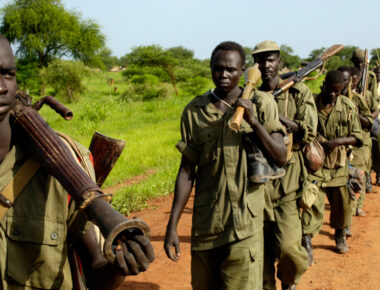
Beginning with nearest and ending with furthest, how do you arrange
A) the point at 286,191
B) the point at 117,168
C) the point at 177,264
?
the point at 286,191 < the point at 177,264 < the point at 117,168

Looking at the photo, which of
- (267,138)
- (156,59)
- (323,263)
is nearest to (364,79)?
(323,263)

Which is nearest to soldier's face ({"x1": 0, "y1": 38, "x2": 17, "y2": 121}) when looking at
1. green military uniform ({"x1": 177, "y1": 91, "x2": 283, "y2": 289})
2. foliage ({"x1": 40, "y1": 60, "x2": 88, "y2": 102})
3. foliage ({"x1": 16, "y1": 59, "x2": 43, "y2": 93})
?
green military uniform ({"x1": 177, "y1": 91, "x2": 283, "y2": 289})

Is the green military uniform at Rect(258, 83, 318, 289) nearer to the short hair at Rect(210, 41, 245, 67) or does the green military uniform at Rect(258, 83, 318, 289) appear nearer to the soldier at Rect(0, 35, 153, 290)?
the short hair at Rect(210, 41, 245, 67)

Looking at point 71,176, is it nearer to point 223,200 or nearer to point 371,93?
point 223,200

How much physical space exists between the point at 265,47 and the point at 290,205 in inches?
53.6

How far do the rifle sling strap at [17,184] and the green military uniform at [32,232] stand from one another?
24 mm

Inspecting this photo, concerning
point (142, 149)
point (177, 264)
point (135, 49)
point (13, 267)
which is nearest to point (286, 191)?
point (177, 264)

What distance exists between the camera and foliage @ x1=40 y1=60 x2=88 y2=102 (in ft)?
96.1

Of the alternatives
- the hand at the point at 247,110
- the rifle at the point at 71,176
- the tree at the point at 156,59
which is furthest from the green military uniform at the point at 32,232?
the tree at the point at 156,59

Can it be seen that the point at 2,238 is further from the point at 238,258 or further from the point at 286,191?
the point at 286,191

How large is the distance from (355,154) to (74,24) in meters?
39.6

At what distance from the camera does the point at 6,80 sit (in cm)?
150

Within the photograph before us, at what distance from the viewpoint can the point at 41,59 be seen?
41.2 meters

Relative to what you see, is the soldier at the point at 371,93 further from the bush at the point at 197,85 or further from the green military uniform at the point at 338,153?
the bush at the point at 197,85
